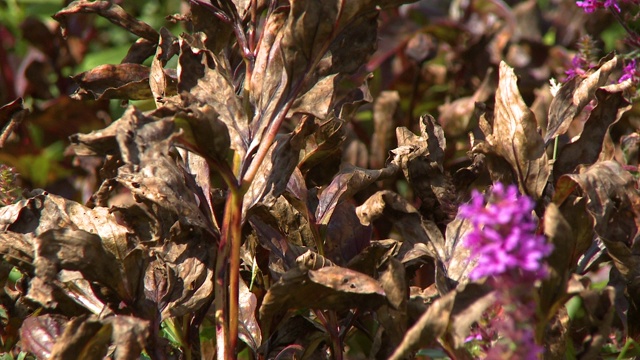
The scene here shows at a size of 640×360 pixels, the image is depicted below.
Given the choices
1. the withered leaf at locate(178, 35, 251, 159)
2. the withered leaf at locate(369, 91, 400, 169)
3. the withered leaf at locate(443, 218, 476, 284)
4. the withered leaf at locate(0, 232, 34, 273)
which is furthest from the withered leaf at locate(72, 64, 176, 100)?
the withered leaf at locate(369, 91, 400, 169)

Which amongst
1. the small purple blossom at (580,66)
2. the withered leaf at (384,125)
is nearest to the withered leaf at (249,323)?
the small purple blossom at (580,66)

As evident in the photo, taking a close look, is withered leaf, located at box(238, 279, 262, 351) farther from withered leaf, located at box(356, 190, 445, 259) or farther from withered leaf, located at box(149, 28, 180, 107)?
withered leaf, located at box(149, 28, 180, 107)

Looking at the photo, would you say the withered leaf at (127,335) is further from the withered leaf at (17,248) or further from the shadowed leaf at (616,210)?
the shadowed leaf at (616,210)

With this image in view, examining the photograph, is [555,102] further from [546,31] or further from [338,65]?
[546,31]

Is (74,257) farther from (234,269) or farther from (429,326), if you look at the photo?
(429,326)

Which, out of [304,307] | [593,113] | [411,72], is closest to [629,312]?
[593,113]
